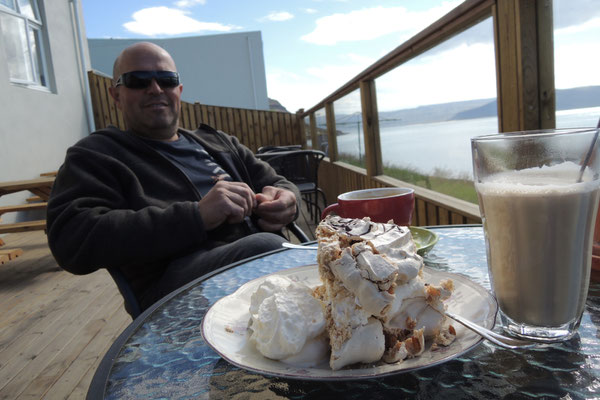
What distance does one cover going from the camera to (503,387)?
1.40 ft

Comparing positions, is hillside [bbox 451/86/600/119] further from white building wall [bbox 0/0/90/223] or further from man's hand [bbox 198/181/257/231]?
white building wall [bbox 0/0/90/223]

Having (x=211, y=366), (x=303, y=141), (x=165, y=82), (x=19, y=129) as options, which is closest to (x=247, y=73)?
(x=303, y=141)

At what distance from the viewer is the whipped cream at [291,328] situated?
1.50 feet

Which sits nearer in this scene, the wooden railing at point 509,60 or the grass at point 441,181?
the wooden railing at point 509,60

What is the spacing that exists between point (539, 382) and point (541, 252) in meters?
0.15

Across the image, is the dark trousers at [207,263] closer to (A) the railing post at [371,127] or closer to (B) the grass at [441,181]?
(B) the grass at [441,181]

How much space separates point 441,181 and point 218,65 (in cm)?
1370

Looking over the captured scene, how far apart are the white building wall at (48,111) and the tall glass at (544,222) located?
589cm

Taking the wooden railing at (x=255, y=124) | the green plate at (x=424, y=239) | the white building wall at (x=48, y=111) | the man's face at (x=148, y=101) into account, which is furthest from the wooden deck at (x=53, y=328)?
the wooden railing at (x=255, y=124)

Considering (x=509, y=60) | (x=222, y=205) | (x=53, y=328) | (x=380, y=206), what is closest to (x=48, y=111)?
(x=53, y=328)

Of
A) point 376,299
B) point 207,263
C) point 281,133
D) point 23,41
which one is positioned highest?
point 23,41

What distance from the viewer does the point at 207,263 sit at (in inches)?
48.1

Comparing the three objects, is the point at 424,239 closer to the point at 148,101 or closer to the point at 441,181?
the point at 148,101

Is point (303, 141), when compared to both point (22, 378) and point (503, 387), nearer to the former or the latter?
point (22, 378)
